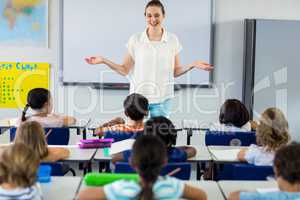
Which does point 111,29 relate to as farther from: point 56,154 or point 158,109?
point 56,154

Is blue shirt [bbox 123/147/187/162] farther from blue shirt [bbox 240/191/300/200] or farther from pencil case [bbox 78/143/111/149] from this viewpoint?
blue shirt [bbox 240/191/300/200]

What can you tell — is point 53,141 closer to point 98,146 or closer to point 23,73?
point 98,146

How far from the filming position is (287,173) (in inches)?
78.7

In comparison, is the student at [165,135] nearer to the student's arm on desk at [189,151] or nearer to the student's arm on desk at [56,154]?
the student's arm on desk at [189,151]

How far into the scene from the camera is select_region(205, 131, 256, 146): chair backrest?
3785mm

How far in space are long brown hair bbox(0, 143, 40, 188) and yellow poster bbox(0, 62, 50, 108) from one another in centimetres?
400

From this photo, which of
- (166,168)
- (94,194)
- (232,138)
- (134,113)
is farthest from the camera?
(232,138)

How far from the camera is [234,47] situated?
19.6 feet

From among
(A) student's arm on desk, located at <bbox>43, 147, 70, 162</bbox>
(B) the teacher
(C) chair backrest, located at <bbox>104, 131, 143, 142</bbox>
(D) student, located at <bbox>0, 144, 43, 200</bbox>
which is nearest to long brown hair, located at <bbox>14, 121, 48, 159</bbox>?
(A) student's arm on desk, located at <bbox>43, 147, 70, 162</bbox>

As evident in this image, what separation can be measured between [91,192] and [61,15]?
4125 millimetres

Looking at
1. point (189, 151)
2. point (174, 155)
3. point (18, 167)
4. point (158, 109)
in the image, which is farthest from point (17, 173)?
point (158, 109)

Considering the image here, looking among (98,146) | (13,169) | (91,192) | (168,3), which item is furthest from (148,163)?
(168,3)

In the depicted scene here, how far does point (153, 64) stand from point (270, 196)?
2404mm

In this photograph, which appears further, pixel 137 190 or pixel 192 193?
pixel 192 193
